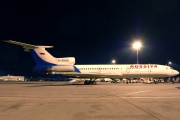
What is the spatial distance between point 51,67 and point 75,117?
34465mm

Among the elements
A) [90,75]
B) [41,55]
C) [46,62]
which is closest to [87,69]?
[90,75]

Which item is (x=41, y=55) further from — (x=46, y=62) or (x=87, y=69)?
(x=87, y=69)

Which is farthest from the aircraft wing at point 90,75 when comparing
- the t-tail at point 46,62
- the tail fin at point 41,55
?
the tail fin at point 41,55

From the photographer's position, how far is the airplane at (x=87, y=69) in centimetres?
4397

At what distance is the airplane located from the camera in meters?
44.0

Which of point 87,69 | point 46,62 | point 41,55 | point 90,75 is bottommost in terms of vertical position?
point 90,75

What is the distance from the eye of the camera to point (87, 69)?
160ft

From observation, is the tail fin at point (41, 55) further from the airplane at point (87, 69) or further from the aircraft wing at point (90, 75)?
the aircraft wing at point (90, 75)

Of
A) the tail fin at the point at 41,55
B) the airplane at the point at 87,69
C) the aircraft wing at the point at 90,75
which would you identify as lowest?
the aircraft wing at the point at 90,75

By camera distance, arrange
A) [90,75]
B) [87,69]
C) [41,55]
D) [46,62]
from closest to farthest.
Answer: [41,55], [46,62], [90,75], [87,69]

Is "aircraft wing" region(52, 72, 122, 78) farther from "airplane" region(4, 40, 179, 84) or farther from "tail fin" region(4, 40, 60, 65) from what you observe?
"tail fin" region(4, 40, 60, 65)

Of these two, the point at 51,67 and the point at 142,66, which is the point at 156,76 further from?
the point at 51,67

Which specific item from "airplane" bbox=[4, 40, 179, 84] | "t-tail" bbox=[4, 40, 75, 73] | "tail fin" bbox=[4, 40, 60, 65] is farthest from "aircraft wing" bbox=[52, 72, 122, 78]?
"tail fin" bbox=[4, 40, 60, 65]

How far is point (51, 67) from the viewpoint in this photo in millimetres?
44188
